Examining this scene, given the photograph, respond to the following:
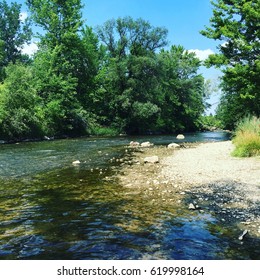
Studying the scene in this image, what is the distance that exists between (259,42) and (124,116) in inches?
1017

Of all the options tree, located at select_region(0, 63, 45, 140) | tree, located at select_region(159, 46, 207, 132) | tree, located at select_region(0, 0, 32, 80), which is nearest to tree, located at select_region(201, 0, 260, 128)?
tree, located at select_region(0, 63, 45, 140)

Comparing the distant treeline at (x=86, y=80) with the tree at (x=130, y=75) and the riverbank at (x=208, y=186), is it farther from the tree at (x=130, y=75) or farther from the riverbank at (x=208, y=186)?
the riverbank at (x=208, y=186)

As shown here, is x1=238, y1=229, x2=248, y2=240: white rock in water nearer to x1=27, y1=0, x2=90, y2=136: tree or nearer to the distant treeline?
the distant treeline

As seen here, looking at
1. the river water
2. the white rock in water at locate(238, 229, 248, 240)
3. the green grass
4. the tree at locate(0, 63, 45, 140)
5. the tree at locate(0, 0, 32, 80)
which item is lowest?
Result: the river water

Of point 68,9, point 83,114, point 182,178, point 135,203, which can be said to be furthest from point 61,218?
point 68,9

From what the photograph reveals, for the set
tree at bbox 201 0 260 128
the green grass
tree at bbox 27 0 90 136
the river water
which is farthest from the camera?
tree at bbox 27 0 90 136

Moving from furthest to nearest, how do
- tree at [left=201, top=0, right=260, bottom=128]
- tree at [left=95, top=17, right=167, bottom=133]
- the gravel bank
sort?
tree at [left=95, top=17, right=167, bottom=133], tree at [left=201, top=0, right=260, bottom=128], the gravel bank

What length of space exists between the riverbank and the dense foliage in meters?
21.7

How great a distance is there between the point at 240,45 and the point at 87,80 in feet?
84.9

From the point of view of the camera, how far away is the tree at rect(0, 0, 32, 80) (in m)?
56.3

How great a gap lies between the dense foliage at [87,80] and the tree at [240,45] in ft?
57.3

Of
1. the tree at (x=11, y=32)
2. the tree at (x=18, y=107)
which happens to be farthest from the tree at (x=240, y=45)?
the tree at (x=11, y=32)

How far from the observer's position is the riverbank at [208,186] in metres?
7.04

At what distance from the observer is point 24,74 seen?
32031mm
